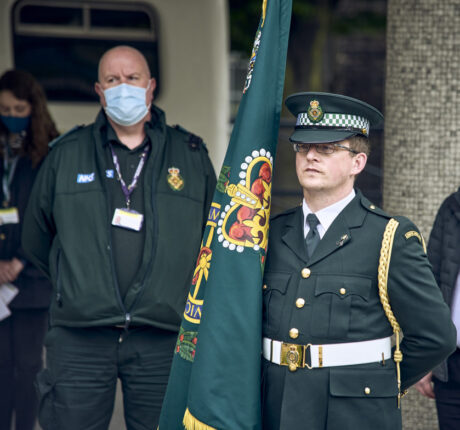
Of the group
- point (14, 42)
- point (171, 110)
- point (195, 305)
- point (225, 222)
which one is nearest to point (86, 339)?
point (195, 305)

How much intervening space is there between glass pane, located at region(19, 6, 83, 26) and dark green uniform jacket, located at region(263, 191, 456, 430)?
4343 mm

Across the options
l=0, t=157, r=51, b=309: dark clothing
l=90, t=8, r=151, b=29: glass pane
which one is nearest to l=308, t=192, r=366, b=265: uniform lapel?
l=0, t=157, r=51, b=309: dark clothing

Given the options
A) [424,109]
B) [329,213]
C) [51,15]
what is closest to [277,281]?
[329,213]

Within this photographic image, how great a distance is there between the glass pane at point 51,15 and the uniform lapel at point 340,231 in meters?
4.28

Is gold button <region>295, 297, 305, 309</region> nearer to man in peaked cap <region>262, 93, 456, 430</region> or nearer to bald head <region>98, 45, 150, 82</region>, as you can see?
man in peaked cap <region>262, 93, 456, 430</region>

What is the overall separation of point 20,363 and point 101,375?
1068 millimetres

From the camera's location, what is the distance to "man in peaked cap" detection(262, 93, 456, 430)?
2660mm

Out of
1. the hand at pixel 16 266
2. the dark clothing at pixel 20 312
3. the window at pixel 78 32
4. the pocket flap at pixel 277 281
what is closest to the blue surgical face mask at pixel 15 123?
the dark clothing at pixel 20 312

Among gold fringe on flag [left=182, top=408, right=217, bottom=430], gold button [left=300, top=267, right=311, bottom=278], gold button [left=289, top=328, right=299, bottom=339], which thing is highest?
gold button [left=300, top=267, right=311, bottom=278]

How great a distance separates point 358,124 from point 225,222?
569mm

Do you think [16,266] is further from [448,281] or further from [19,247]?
[448,281]

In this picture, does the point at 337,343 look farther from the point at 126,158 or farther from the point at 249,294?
the point at 126,158

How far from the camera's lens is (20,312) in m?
4.45

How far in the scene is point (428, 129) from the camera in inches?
183
